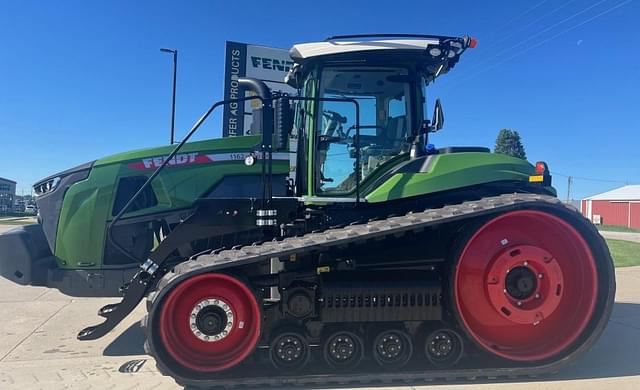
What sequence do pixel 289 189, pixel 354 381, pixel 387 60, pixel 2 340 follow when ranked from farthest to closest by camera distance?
pixel 2 340, pixel 289 189, pixel 387 60, pixel 354 381

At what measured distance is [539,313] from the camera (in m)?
4.36

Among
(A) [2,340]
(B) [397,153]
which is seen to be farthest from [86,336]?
(B) [397,153]

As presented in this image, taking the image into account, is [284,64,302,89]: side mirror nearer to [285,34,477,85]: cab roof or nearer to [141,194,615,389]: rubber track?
[285,34,477,85]: cab roof

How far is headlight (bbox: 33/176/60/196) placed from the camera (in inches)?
216

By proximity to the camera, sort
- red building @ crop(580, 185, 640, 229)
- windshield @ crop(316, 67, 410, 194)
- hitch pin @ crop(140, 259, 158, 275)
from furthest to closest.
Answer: red building @ crop(580, 185, 640, 229)
windshield @ crop(316, 67, 410, 194)
hitch pin @ crop(140, 259, 158, 275)

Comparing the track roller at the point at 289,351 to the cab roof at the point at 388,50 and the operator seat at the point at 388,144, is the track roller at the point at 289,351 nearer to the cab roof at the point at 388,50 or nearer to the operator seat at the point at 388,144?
the operator seat at the point at 388,144

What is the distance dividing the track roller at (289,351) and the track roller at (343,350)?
193mm

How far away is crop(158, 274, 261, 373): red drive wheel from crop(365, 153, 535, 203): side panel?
1447 millimetres

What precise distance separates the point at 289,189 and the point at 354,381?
1968mm

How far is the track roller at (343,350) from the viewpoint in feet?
14.0

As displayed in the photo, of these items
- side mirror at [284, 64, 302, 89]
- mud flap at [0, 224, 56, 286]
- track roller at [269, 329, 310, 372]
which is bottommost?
track roller at [269, 329, 310, 372]

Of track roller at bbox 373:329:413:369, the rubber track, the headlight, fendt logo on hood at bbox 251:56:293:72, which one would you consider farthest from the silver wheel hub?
fendt logo on hood at bbox 251:56:293:72

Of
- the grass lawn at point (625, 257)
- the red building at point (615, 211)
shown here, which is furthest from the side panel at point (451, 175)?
the red building at point (615, 211)

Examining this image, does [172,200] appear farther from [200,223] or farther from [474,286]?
[474,286]
